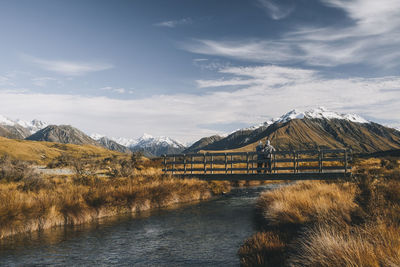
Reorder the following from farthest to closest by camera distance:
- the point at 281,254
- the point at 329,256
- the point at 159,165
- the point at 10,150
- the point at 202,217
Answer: the point at 10,150
the point at 159,165
the point at 202,217
the point at 281,254
the point at 329,256

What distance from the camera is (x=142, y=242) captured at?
42.3ft

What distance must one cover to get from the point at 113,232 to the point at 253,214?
823cm

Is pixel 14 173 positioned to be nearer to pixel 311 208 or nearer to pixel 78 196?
pixel 78 196

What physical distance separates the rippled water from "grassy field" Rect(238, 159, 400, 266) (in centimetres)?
132

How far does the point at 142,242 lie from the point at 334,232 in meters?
7.59

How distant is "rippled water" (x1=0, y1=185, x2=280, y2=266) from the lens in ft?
34.9

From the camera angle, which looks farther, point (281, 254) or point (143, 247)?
point (143, 247)

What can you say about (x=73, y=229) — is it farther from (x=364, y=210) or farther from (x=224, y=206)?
(x=364, y=210)

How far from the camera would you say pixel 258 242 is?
1073cm

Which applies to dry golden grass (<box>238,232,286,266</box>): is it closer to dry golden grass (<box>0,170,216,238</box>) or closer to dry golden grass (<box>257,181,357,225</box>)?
dry golden grass (<box>257,181,357,225</box>)

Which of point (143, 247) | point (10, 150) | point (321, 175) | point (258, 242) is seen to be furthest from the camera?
point (10, 150)

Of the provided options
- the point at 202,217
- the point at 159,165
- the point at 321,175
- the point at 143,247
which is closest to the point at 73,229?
the point at 143,247

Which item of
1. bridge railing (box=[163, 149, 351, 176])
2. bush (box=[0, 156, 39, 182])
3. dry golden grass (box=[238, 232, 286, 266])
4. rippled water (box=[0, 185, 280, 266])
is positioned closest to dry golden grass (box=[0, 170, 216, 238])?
rippled water (box=[0, 185, 280, 266])

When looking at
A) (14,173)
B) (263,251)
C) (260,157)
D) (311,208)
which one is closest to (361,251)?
(263,251)
